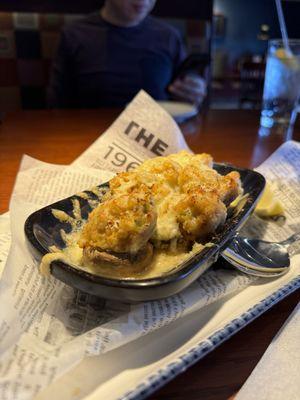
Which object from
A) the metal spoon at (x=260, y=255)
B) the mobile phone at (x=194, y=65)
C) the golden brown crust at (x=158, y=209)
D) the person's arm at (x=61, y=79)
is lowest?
the person's arm at (x=61, y=79)

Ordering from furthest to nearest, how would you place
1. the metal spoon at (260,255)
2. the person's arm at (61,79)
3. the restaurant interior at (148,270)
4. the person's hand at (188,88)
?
1. the person's arm at (61,79)
2. the person's hand at (188,88)
3. the metal spoon at (260,255)
4. the restaurant interior at (148,270)

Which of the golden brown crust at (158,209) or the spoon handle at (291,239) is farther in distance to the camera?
the spoon handle at (291,239)

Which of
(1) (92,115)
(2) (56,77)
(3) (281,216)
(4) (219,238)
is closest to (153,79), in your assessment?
(2) (56,77)

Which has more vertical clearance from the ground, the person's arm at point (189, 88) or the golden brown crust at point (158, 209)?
the golden brown crust at point (158, 209)

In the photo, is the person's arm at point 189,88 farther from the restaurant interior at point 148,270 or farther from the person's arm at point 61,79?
the restaurant interior at point 148,270

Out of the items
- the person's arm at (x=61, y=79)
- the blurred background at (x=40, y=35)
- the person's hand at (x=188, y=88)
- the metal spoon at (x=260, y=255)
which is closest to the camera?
the metal spoon at (x=260, y=255)

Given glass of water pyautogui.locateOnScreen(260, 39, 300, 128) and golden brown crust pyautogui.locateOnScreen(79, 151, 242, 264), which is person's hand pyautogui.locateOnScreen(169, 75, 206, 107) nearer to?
glass of water pyautogui.locateOnScreen(260, 39, 300, 128)

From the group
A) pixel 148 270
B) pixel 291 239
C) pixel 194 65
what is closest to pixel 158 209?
pixel 148 270

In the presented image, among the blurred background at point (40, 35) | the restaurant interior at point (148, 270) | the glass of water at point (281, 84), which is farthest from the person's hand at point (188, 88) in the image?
the restaurant interior at point (148, 270)

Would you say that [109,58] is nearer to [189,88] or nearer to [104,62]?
[104,62]
